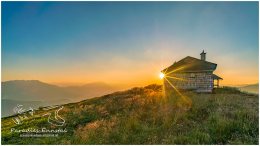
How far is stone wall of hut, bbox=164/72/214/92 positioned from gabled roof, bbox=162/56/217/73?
50cm

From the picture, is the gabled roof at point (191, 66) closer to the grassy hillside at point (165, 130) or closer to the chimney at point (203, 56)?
the chimney at point (203, 56)

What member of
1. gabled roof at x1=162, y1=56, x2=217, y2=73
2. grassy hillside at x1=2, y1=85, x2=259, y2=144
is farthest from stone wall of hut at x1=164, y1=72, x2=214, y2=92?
grassy hillside at x1=2, y1=85, x2=259, y2=144

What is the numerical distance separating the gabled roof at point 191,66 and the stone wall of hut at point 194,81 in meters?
0.50

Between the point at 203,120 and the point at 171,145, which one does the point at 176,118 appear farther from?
the point at 171,145

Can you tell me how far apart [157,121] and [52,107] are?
23.7ft

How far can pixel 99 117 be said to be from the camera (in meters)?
11.1

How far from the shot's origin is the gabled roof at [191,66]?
83.1 feet

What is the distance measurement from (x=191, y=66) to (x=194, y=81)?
5.23ft

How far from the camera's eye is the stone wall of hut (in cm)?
2523

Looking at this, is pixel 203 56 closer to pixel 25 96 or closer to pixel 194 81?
pixel 194 81

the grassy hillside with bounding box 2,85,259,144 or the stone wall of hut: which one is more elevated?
the stone wall of hut

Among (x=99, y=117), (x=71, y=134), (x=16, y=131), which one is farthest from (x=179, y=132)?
(x=16, y=131)

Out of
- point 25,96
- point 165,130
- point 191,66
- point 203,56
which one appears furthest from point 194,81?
point 25,96

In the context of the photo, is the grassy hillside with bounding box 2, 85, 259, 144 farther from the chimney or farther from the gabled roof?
the chimney
